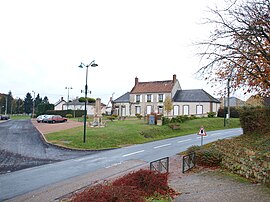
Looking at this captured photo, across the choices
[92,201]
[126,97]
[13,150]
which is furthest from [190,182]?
[126,97]

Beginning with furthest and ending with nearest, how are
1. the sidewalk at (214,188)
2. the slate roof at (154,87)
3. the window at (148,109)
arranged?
the window at (148,109)
the slate roof at (154,87)
the sidewalk at (214,188)

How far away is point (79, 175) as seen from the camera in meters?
11.2

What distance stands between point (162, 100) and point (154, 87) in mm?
3882

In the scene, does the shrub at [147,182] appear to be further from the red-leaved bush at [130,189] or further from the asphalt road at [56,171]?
the asphalt road at [56,171]

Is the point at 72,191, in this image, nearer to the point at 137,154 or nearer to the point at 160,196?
the point at 160,196

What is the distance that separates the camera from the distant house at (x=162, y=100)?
4622 centimetres

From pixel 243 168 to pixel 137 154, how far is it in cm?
837

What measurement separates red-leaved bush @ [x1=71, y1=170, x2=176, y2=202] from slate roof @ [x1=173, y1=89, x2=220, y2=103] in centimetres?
4005

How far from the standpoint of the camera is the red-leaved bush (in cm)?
482

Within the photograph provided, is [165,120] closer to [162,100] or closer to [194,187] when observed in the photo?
[162,100]

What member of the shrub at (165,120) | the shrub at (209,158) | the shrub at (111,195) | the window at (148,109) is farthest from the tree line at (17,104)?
the shrub at (111,195)

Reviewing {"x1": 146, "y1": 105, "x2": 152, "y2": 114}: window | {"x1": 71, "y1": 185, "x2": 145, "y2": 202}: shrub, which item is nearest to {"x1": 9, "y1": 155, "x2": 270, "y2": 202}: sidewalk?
{"x1": 71, "y1": 185, "x2": 145, "y2": 202}: shrub

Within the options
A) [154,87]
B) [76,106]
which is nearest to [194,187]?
[154,87]

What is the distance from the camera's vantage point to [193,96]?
4788 centimetres
